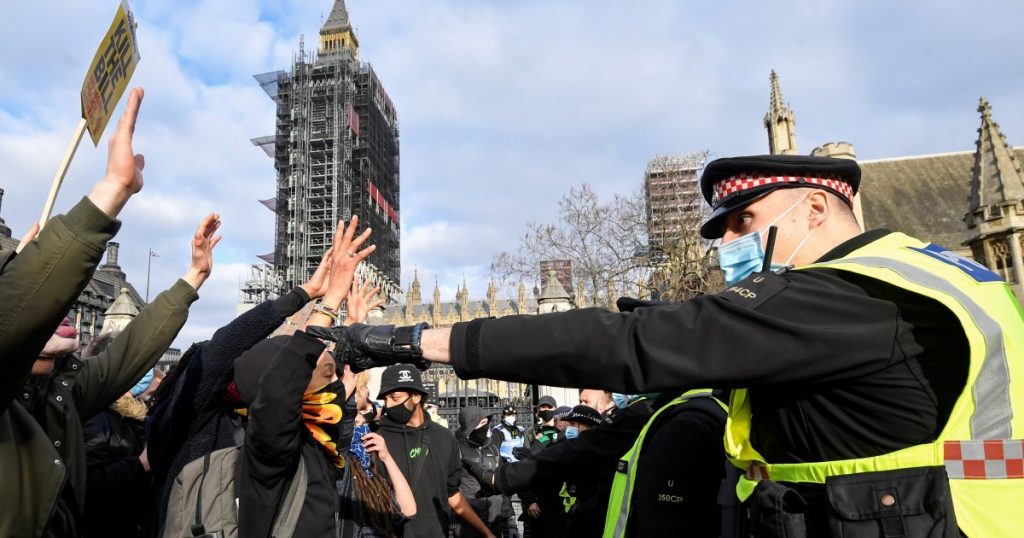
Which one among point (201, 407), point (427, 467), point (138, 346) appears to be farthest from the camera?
point (427, 467)

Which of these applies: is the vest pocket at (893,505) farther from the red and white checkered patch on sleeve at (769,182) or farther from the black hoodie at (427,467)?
the black hoodie at (427,467)

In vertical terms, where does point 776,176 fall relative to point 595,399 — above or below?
above

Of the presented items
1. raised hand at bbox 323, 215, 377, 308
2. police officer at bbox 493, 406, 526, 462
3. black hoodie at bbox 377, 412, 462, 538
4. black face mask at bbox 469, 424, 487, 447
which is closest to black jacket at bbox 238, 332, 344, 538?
raised hand at bbox 323, 215, 377, 308

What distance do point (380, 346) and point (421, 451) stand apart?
3.40 m

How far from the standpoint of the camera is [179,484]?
10.2ft

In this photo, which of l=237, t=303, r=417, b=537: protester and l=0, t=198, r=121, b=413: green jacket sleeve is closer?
l=0, t=198, r=121, b=413: green jacket sleeve

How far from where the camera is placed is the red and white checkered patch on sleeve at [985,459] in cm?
173

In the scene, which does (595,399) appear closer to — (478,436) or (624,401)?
(624,401)

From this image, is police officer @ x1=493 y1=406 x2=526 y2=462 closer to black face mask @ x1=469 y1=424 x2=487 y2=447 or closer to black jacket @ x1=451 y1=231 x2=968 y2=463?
black face mask @ x1=469 y1=424 x2=487 y2=447

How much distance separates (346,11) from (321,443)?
293ft

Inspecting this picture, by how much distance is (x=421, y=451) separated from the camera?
17.0 ft

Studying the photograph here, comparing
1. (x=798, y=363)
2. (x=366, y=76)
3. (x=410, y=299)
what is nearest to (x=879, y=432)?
(x=798, y=363)

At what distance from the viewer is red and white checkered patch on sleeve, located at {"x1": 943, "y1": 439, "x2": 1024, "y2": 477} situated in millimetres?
1729

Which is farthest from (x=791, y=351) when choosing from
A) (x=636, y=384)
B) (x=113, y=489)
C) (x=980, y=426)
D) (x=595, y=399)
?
(x=595, y=399)
